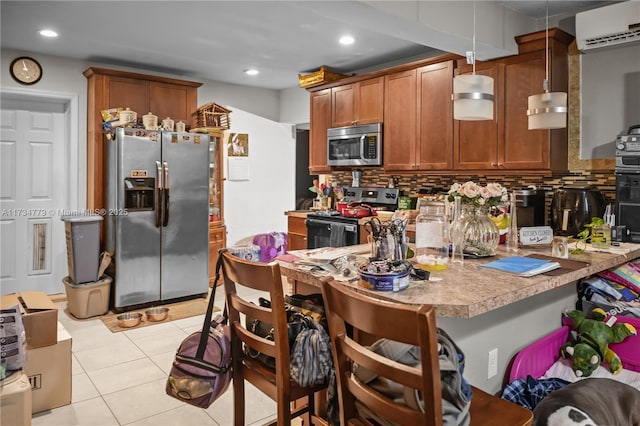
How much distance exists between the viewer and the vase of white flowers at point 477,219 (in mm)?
2174

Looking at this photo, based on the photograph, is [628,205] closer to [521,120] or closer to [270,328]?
[521,120]

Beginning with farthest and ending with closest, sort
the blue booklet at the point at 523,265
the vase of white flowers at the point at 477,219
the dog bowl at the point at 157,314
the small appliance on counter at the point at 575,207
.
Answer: the dog bowl at the point at 157,314 < the small appliance on counter at the point at 575,207 < the vase of white flowers at the point at 477,219 < the blue booklet at the point at 523,265

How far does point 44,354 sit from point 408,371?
232 centimetres

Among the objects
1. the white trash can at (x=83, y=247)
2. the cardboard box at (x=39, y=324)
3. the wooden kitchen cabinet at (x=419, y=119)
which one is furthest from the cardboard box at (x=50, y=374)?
the wooden kitchen cabinet at (x=419, y=119)

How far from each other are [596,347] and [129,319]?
A: 141 inches

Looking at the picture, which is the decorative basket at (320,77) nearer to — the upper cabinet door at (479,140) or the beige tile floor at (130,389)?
the upper cabinet door at (479,140)

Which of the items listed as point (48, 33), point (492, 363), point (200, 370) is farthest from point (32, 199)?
point (492, 363)

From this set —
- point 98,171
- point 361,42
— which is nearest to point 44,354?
point 98,171

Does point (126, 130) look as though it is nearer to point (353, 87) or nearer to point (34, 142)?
point (34, 142)

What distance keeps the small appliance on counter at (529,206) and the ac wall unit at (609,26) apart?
1.09 metres

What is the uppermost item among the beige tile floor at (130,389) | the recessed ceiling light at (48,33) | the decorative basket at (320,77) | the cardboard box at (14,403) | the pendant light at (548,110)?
the recessed ceiling light at (48,33)

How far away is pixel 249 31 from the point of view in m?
3.96

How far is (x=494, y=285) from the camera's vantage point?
1.68 metres

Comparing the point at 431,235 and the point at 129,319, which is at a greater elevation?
the point at 431,235
